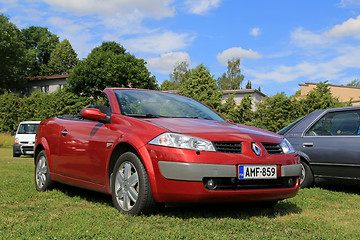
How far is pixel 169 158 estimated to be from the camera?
385cm

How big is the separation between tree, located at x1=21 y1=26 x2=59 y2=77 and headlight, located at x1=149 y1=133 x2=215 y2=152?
68.1 m

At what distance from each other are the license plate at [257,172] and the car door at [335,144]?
2670 millimetres

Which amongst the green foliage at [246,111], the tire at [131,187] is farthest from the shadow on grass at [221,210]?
the green foliage at [246,111]

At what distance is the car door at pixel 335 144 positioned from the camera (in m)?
6.27

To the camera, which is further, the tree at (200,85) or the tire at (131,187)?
the tree at (200,85)

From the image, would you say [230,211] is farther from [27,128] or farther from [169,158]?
[27,128]

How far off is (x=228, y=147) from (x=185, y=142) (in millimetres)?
451

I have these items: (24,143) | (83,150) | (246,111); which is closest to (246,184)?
(83,150)

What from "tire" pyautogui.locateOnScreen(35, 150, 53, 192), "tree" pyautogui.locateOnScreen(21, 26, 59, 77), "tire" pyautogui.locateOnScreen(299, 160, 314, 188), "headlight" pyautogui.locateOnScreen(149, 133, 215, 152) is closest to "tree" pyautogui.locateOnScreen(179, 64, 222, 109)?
"tire" pyautogui.locateOnScreen(299, 160, 314, 188)

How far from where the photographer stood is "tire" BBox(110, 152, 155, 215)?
4.01m

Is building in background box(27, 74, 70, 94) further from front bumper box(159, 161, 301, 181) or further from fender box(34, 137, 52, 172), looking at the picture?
front bumper box(159, 161, 301, 181)

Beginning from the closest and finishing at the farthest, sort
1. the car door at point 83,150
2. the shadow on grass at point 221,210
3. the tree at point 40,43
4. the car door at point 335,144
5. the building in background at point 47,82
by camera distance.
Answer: the shadow on grass at point 221,210
the car door at point 83,150
the car door at point 335,144
the building in background at point 47,82
the tree at point 40,43

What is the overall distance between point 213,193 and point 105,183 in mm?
1441

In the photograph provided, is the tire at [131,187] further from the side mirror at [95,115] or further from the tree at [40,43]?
the tree at [40,43]
